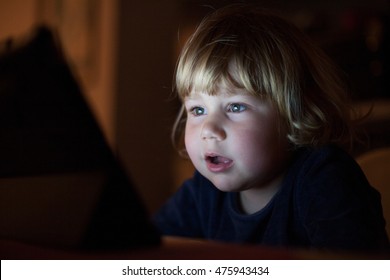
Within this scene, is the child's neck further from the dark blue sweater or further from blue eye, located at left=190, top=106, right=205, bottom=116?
blue eye, located at left=190, top=106, right=205, bottom=116

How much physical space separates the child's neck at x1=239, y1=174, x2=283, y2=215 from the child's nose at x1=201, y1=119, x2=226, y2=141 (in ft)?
0.35

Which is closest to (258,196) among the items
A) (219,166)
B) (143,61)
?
(219,166)

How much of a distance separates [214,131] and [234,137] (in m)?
0.02

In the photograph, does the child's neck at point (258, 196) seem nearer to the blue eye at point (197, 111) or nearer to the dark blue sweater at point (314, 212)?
the dark blue sweater at point (314, 212)

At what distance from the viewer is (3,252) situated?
0.36 m

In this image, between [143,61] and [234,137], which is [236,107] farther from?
[143,61]

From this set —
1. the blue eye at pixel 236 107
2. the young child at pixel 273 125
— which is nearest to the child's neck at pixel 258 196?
the young child at pixel 273 125

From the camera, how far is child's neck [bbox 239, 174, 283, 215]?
574mm

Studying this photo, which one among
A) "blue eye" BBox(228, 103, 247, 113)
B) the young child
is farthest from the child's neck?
"blue eye" BBox(228, 103, 247, 113)

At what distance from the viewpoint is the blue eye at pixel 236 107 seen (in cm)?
50
